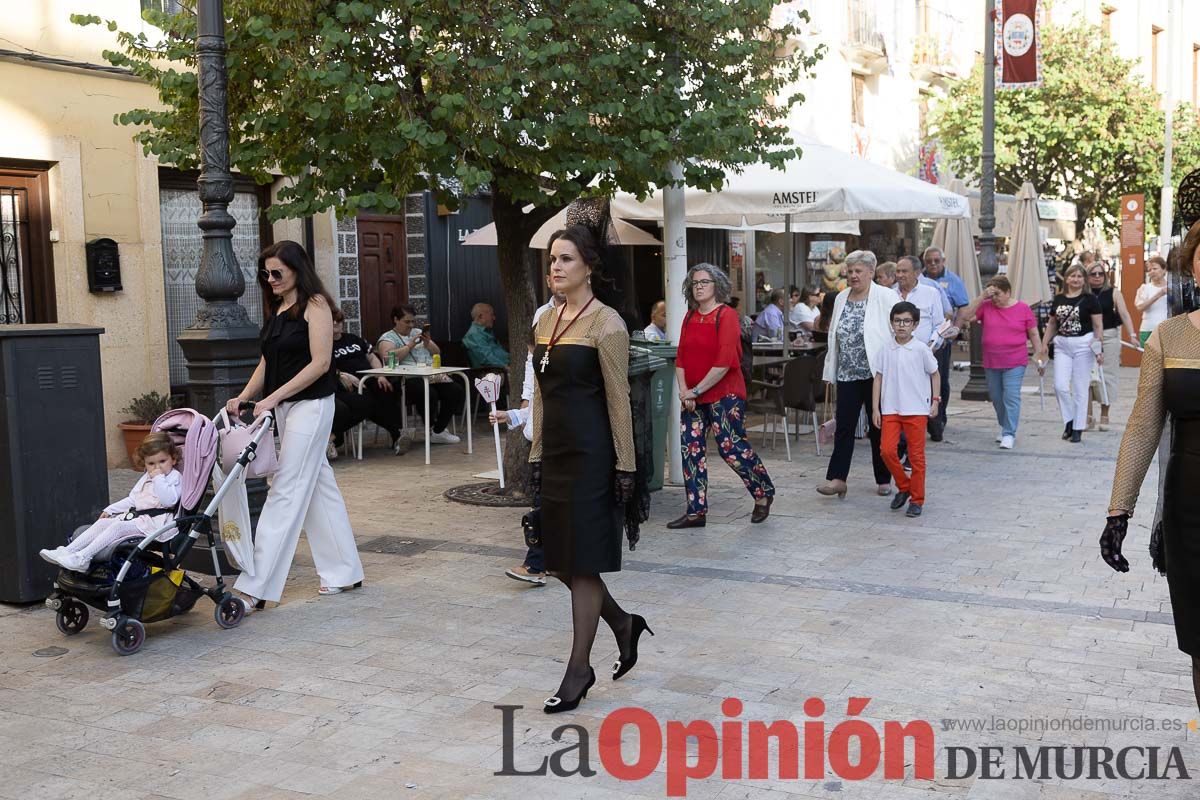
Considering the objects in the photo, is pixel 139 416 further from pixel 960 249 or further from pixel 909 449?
pixel 960 249

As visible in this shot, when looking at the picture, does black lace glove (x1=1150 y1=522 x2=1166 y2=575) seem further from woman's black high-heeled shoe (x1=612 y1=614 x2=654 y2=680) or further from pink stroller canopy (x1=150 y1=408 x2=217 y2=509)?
pink stroller canopy (x1=150 y1=408 x2=217 y2=509)

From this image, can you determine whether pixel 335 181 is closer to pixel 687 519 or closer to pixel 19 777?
pixel 687 519

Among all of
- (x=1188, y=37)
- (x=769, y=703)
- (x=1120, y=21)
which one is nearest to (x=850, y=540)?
(x=769, y=703)

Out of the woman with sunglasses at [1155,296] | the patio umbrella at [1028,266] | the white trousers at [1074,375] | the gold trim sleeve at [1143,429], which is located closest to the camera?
the gold trim sleeve at [1143,429]

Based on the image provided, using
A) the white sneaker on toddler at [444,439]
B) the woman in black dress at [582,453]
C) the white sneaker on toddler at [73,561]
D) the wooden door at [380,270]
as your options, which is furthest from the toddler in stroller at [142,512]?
the wooden door at [380,270]

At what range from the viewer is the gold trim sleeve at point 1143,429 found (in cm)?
407

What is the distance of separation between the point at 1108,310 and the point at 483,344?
6491mm

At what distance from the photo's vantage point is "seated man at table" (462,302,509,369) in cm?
1373

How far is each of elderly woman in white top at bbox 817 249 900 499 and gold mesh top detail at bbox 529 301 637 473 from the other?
4739 millimetres

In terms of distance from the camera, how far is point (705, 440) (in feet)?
28.3

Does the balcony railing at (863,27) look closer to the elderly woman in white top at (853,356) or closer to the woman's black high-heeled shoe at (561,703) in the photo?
the elderly woman in white top at (853,356)

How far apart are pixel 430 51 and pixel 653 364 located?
2.62m

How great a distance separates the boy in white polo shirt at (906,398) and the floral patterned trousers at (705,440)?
1.12 m

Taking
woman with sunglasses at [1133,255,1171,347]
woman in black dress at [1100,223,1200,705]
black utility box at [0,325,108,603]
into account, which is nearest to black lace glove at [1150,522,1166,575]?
woman in black dress at [1100,223,1200,705]
